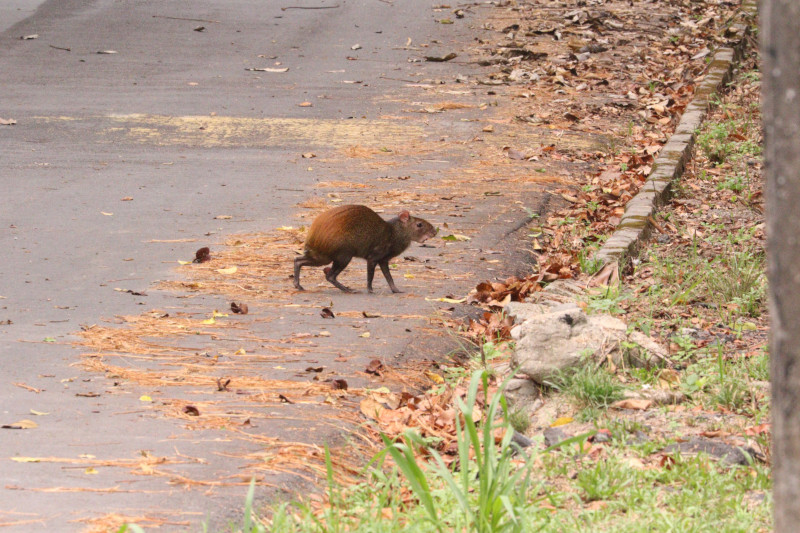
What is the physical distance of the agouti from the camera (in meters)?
7.83

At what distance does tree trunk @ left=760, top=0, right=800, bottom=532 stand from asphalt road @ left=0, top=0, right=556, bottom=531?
2306 mm

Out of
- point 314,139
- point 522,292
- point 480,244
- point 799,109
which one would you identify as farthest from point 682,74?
point 799,109

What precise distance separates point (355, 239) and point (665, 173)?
134 inches

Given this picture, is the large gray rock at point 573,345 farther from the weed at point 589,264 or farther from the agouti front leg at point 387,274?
the agouti front leg at point 387,274

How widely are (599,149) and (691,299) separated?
5107 millimetres

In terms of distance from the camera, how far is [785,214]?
234 cm

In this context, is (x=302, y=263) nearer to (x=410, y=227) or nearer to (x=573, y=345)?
(x=410, y=227)

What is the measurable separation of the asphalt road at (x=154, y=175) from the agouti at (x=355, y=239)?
0.82 ft

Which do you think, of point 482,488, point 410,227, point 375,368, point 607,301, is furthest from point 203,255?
point 482,488

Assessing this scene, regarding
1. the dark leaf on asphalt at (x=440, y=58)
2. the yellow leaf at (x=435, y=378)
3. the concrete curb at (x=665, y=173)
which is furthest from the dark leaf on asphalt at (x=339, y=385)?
the dark leaf on asphalt at (x=440, y=58)

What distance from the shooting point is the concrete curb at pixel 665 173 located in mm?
8023

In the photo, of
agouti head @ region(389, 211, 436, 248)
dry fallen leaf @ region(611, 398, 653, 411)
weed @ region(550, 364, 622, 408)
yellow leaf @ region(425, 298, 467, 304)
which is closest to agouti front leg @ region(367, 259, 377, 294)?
agouti head @ region(389, 211, 436, 248)

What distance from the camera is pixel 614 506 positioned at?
4.18 metres

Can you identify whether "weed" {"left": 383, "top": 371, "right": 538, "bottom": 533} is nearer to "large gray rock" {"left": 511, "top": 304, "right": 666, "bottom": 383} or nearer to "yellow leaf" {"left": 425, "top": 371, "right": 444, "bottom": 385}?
"large gray rock" {"left": 511, "top": 304, "right": 666, "bottom": 383}
